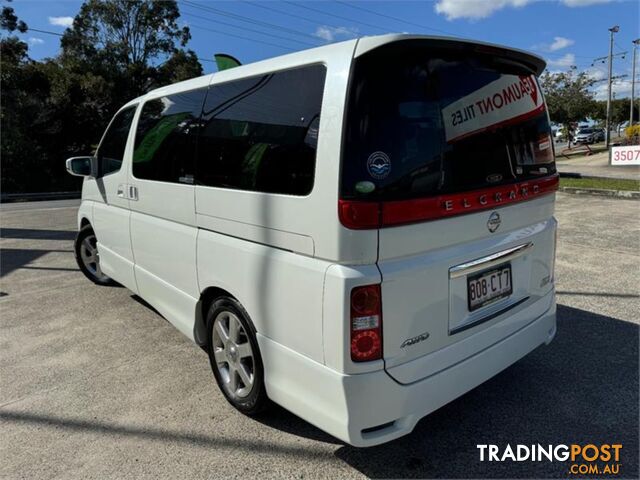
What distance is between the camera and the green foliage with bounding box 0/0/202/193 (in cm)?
2648

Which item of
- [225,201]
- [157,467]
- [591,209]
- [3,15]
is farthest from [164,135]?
[3,15]

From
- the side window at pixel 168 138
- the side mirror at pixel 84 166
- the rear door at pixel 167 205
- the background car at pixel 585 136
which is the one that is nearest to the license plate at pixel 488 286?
the rear door at pixel 167 205

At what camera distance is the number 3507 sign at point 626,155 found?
64.0 feet

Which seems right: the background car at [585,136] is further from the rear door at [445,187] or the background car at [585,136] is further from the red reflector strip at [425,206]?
the red reflector strip at [425,206]

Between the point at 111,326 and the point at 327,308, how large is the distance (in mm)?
3203

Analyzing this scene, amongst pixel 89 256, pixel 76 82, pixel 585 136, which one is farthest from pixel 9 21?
pixel 585 136

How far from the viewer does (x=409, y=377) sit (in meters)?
2.21

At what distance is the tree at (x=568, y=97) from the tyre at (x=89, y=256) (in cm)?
3750

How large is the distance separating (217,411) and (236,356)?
1.41ft

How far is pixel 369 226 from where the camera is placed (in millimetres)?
2068

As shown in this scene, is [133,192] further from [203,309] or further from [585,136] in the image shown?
[585,136]

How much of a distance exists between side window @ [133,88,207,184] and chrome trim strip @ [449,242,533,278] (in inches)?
72.8

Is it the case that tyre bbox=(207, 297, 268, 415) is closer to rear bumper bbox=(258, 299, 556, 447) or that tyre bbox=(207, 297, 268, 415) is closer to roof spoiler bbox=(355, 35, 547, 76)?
rear bumper bbox=(258, 299, 556, 447)

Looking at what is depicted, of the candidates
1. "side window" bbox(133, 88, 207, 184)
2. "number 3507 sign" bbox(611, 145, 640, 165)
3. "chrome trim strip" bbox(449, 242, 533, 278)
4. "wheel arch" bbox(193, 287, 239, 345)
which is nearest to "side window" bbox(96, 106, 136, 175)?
"side window" bbox(133, 88, 207, 184)
